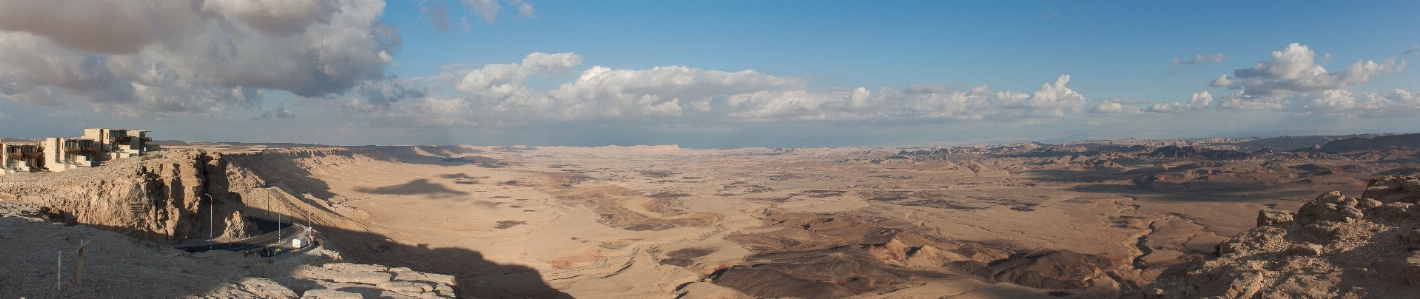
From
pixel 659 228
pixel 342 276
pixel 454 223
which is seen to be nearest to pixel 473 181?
pixel 454 223

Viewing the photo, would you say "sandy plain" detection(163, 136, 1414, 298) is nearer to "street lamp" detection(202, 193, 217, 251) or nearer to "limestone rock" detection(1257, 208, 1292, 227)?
"street lamp" detection(202, 193, 217, 251)

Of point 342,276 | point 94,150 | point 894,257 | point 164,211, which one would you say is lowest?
point 894,257

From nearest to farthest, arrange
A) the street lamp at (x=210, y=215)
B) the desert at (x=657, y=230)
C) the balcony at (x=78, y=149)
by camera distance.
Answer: the desert at (x=657, y=230) < the street lamp at (x=210, y=215) < the balcony at (x=78, y=149)

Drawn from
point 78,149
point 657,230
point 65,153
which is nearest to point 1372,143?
point 657,230

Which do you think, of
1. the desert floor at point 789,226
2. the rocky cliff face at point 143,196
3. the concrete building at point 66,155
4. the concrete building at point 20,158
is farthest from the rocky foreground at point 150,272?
the desert floor at point 789,226

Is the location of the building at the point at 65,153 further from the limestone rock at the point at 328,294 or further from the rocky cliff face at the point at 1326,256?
the rocky cliff face at the point at 1326,256

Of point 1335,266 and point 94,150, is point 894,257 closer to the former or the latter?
point 1335,266
